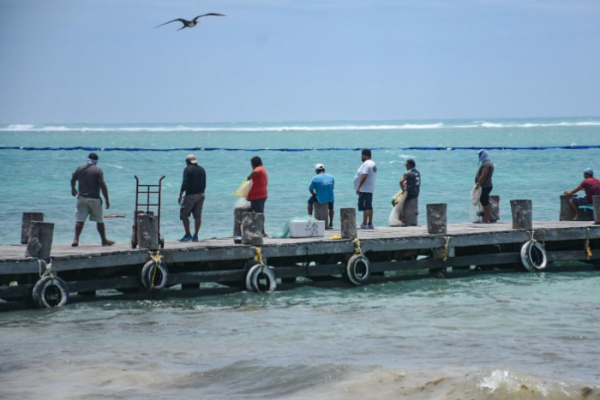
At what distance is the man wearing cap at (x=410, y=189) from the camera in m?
16.5

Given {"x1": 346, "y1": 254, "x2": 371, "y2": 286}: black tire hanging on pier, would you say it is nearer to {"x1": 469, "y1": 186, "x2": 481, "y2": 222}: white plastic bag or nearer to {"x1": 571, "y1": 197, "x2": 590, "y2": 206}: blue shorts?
{"x1": 469, "y1": 186, "x2": 481, "y2": 222}: white plastic bag

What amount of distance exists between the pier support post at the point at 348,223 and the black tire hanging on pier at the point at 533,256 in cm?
335

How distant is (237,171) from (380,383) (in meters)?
47.7

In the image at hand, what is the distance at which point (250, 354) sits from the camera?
10.8 m

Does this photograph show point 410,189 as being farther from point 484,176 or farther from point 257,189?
point 257,189

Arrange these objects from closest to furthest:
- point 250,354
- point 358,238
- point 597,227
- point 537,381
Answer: point 537,381 → point 250,354 → point 358,238 → point 597,227

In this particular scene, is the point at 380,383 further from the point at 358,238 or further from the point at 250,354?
the point at 358,238

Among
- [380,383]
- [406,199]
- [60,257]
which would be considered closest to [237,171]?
[406,199]

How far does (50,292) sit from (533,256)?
8415mm

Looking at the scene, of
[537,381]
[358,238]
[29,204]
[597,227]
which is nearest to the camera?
[537,381]

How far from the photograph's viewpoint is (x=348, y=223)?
1503cm

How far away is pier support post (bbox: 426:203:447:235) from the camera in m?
15.8

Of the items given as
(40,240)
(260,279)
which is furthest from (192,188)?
(40,240)

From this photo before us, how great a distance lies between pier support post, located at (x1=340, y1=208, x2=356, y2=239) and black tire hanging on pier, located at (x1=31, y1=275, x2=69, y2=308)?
4484 mm
